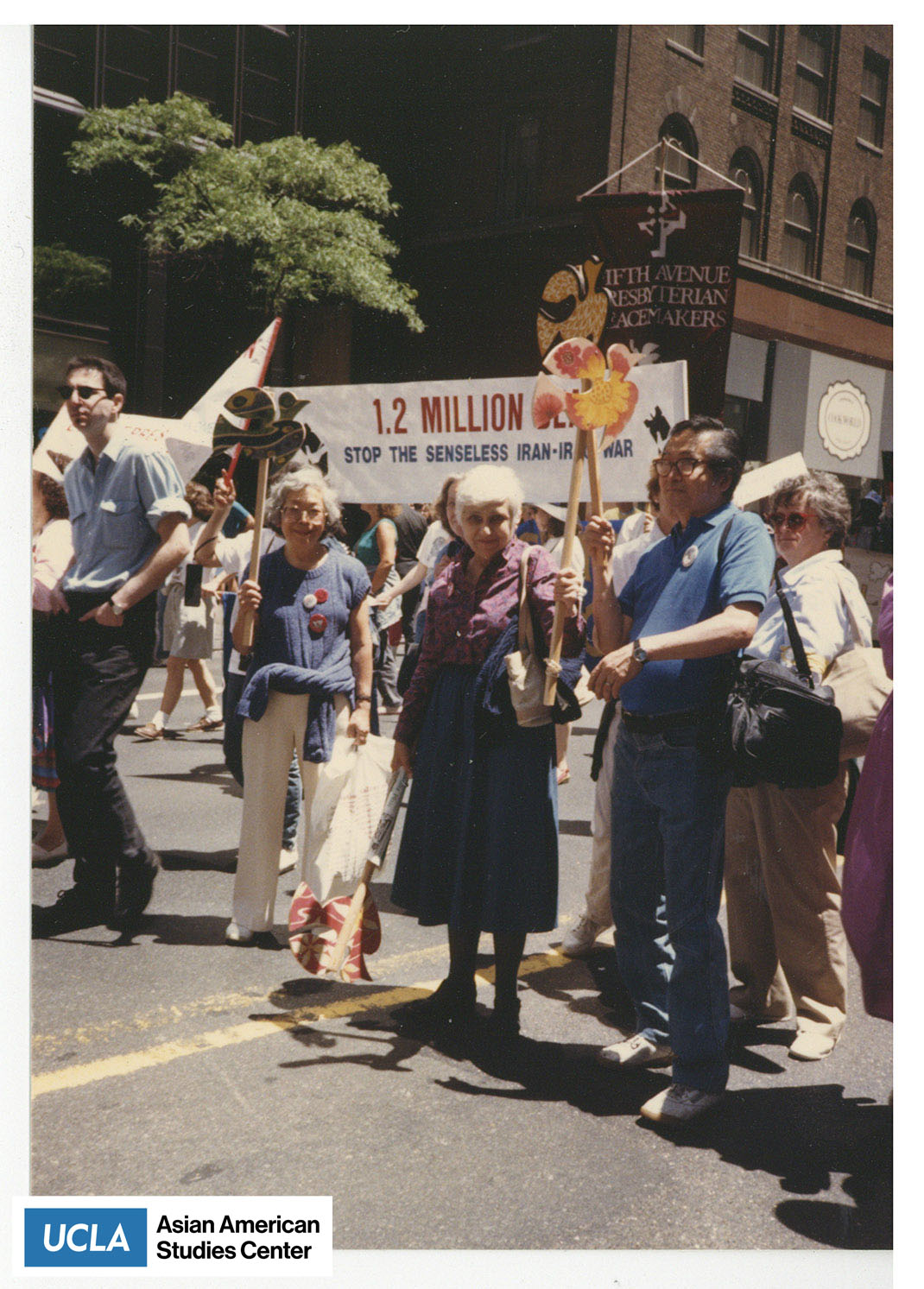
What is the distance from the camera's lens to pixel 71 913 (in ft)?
14.1

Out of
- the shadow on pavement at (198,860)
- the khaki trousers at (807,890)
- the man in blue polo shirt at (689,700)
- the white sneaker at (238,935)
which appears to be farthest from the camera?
the shadow on pavement at (198,860)

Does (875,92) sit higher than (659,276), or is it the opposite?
(875,92)

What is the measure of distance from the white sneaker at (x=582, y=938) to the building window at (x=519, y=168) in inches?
104

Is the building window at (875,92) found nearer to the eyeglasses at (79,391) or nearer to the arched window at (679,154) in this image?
the arched window at (679,154)

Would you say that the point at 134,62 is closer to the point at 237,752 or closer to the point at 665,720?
the point at 665,720

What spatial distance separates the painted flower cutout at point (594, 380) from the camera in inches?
132

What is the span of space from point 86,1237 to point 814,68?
3580 millimetres

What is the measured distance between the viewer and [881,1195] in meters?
2.93

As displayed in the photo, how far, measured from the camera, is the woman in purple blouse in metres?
3.56

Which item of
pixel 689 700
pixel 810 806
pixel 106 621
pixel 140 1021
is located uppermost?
pixel 106 621

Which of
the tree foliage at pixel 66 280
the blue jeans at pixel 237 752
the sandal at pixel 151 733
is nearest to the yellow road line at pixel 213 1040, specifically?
the blue jeans at pixel 237 752

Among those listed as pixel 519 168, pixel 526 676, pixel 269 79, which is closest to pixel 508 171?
pixel 519 168
